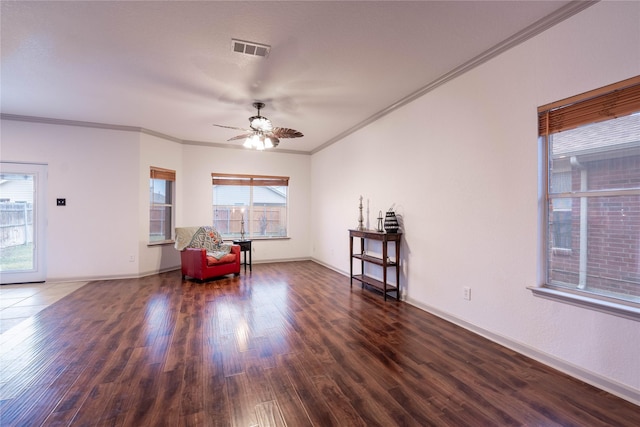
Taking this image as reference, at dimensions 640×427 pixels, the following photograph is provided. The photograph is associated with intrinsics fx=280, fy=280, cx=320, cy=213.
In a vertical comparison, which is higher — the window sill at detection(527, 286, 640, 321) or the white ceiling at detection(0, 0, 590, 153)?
the white ceiling at detection(0, 0, 590, 153)

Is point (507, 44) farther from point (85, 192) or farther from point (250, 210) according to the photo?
point (85, 192)

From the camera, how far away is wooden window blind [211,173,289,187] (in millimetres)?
6434

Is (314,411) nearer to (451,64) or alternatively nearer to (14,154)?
(451,64)

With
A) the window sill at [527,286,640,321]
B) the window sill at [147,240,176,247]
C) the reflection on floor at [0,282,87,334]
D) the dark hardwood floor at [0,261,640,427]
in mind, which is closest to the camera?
the dark hardwood floor at [0,261,640,427]

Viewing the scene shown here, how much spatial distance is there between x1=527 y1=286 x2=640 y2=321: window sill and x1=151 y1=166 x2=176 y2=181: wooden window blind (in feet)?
19.9

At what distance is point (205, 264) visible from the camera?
4.88m

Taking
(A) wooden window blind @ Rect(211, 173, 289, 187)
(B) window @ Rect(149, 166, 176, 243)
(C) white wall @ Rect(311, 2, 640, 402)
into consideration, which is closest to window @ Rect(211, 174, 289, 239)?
(A) wooden window blind @ Rect(211, 173, 289, 187)

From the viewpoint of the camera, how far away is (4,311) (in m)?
3.42

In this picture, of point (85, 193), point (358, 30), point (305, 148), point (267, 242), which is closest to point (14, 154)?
point (85, 193)

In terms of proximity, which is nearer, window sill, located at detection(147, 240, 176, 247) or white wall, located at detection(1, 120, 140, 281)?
white wall, located at detection(1, 120, 140, 281)

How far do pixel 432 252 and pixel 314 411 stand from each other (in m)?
2.31

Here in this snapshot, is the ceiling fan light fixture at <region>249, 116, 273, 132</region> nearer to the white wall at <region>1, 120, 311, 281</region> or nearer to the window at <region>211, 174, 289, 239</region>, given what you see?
the white wall at <region>1, 120, 311, 281</region>

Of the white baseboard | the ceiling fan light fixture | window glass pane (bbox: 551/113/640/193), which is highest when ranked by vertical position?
the ceiling fan light fixture

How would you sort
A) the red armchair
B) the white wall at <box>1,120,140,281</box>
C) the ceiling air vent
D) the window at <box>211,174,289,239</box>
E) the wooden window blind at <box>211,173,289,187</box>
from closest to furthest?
the ceiling air vent → the white wall at <box>1,120,140,281</box> → the red armchair → the wooden window blind at <box>211,173,289,187</box> → the window at <box>211,174,289,239</box>
